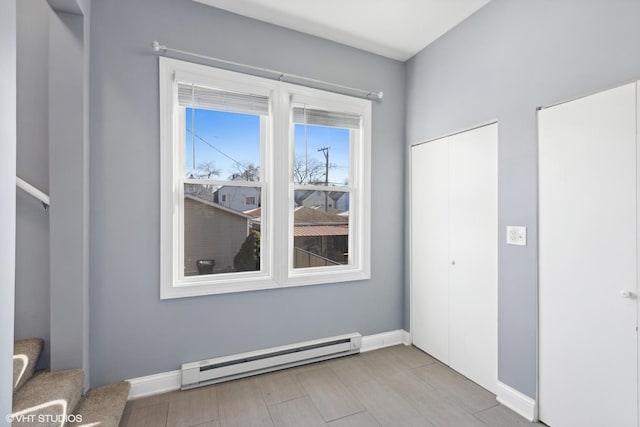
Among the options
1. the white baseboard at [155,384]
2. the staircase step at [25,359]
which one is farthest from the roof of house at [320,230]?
the staircase step at [25,359]

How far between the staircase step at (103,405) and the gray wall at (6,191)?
3.14ft

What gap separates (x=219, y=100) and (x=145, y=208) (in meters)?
1.00

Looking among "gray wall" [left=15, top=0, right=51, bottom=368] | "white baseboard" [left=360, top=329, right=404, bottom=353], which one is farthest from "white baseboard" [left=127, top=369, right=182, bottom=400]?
"white baseboard" [left=360, top=329, right=404, bottom=353]

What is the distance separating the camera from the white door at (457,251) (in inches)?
89.1

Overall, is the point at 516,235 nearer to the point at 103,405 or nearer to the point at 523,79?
the point at 523,79

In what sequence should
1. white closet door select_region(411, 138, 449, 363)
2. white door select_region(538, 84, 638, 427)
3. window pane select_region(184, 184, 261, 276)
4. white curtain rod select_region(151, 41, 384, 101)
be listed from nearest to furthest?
white door select_region(538, 84, 638, 427) → white curtain rod select_region(151, 41, 384, 101) → window pane select_region(184, 184, 261, 276) → white closet door select_region(411, 138, 449, 363)

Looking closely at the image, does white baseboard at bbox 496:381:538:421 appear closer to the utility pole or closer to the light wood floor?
the light wood floor

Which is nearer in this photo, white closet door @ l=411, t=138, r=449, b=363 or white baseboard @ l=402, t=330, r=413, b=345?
white closet door @ l=411, t=138, r=449, b=363

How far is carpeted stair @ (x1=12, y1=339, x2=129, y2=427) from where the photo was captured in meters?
1.46

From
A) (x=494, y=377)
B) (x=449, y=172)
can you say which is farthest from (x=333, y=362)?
(x=449, y=172)

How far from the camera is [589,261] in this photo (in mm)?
1670

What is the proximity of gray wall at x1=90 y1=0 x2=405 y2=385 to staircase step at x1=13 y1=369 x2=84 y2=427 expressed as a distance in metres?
0.25

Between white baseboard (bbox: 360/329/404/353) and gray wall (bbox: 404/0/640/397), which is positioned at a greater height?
gray wall (bbox: 404/0/640/397)

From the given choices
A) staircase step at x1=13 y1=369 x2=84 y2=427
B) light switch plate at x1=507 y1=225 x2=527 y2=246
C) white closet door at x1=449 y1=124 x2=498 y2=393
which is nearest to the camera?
staircase step at x1=13 y1=369 x2=84 y2=427
